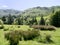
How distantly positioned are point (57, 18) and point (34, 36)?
36118 millimetres

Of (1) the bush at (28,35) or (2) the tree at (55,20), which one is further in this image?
(2) the tree at (55,20)

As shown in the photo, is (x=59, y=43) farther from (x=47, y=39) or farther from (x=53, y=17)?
(x=53, y=17)

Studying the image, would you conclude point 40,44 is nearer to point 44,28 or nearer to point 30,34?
point 30,34

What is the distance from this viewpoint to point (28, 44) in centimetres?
2142

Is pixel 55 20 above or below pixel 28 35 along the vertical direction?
below

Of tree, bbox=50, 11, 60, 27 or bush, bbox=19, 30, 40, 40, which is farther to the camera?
tree, bbox=50, 11, 60, 27

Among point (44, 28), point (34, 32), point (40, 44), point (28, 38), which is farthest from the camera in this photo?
point (44, 28)

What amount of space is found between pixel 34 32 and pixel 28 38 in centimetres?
216

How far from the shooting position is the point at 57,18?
6150 centimetres

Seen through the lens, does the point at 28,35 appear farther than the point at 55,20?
No

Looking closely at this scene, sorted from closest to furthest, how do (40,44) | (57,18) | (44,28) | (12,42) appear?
(12,42) → (40,44) → (44,28) → (57,18)

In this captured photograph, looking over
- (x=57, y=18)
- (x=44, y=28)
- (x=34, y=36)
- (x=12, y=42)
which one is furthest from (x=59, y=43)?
(x=57, y=18)

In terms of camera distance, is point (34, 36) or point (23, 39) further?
point (34, 36)

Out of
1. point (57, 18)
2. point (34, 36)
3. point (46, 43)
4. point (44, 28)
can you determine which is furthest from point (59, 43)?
point (57, 18)
